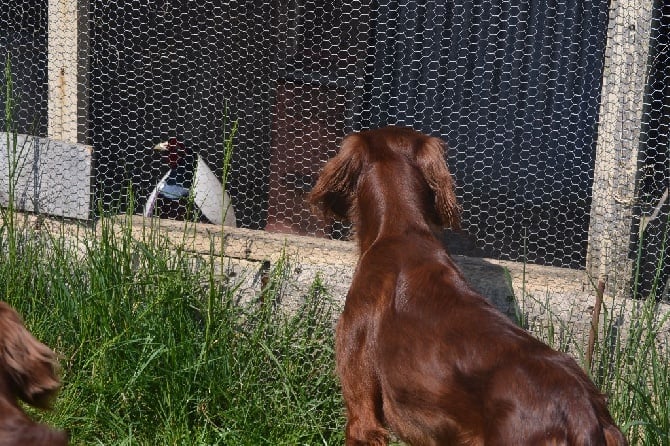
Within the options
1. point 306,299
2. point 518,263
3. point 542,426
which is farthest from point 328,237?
point 542,426

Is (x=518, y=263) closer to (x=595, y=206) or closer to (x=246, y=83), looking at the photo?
(x=595, y=206)

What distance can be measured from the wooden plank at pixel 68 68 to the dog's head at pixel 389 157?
1.61 meters

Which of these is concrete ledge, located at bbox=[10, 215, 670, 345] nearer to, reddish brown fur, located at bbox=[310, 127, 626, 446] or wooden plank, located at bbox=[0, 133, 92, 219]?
wooden plank, located at bbox=[0, 133, 92, 219]

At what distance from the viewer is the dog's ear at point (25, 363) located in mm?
2822

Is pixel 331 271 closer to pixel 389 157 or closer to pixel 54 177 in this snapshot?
pixel 389 157

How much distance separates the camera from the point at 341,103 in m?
5.52

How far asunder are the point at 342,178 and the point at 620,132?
1.28m

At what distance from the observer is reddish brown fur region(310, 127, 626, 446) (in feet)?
10.1

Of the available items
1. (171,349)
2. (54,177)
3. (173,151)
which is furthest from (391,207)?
(54,177)

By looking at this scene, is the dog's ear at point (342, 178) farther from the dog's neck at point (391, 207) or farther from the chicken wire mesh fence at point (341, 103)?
the chicken wire mesh fence at point (341, 103)

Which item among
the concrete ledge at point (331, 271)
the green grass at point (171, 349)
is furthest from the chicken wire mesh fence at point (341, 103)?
the green grass at point (171, 349)

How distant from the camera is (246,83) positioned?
5.91 m

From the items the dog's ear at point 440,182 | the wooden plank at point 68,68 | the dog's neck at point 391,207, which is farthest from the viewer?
the wooden plank at point 68,68

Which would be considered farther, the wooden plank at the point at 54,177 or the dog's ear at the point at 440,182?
the wooden plank at the point at 54,177
